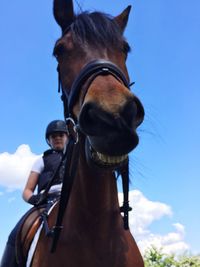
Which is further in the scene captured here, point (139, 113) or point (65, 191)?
point (65, 191)

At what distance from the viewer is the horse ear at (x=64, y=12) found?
4758 mm

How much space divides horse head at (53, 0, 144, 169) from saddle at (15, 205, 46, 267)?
1716 millimetres

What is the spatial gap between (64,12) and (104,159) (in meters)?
2.32

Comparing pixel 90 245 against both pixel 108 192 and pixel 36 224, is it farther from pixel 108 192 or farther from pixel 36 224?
pixel 36 224

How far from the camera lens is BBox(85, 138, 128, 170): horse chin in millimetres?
3248

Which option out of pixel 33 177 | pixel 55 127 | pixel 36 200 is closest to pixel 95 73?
pixel 36 200

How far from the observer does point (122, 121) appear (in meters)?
2.92

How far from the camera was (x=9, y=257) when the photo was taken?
5879 millimetres

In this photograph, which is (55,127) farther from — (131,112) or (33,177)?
(131,112)

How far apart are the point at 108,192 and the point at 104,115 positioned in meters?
1.40

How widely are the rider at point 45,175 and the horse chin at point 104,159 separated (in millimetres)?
2070

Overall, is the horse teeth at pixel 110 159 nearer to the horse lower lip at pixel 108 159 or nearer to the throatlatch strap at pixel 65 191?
the horse lower lip at pixel 108 159

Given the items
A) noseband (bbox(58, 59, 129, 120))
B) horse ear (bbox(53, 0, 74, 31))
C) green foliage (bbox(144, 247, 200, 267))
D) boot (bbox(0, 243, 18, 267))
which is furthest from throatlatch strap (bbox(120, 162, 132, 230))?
green foliage (bbox(144, 247, 200, 267))

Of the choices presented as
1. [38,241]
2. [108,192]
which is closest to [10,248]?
[38,241]
